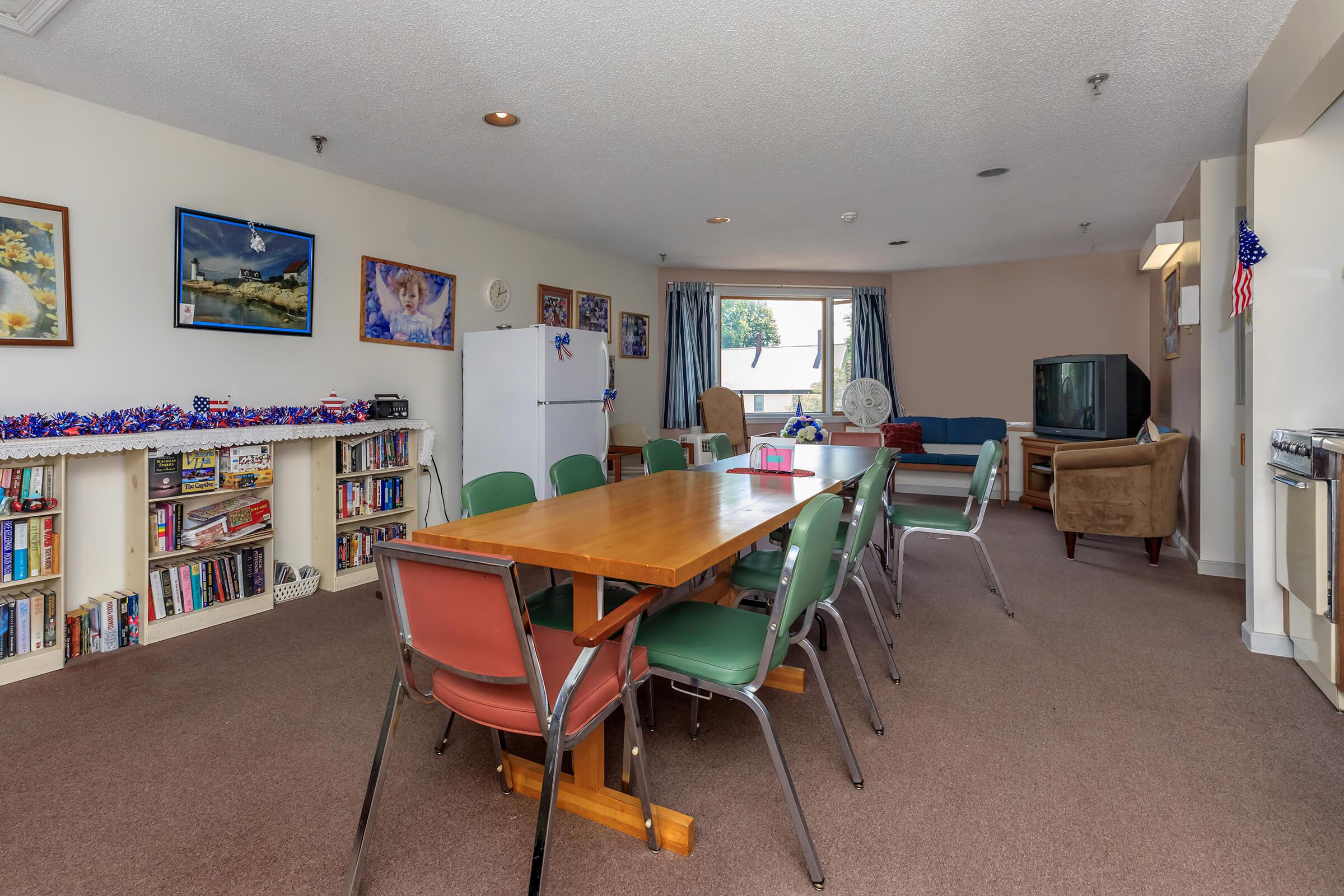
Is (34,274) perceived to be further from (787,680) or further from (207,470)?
(787,680)

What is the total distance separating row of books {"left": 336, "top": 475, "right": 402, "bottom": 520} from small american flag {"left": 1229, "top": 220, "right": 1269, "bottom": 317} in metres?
4.57

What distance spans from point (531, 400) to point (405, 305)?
43.4 inches

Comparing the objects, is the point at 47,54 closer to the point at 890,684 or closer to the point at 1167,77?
the point at 890,684

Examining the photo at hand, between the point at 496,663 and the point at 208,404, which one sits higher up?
the point at 208,404

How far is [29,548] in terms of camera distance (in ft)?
9.09

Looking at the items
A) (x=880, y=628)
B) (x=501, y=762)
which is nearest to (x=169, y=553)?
(x=501, y=762)

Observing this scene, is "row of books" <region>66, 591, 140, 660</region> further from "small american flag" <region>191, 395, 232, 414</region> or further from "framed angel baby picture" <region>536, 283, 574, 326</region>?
"framed angel baby picture" <region>536, 283, 574, 326</region>

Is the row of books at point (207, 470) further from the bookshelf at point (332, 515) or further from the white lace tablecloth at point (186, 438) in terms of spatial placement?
the bookshelf at point (332, 515)

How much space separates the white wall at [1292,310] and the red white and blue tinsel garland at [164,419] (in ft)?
14.9

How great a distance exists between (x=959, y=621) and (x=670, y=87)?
2.87 m

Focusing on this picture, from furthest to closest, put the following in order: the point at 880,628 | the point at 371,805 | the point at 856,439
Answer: the point at 856,439 < the point at 880,628 < the point at 371,805

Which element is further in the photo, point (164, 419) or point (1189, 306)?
point (1189, 306)

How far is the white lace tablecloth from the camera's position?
2.69m

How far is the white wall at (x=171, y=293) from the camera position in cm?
305
